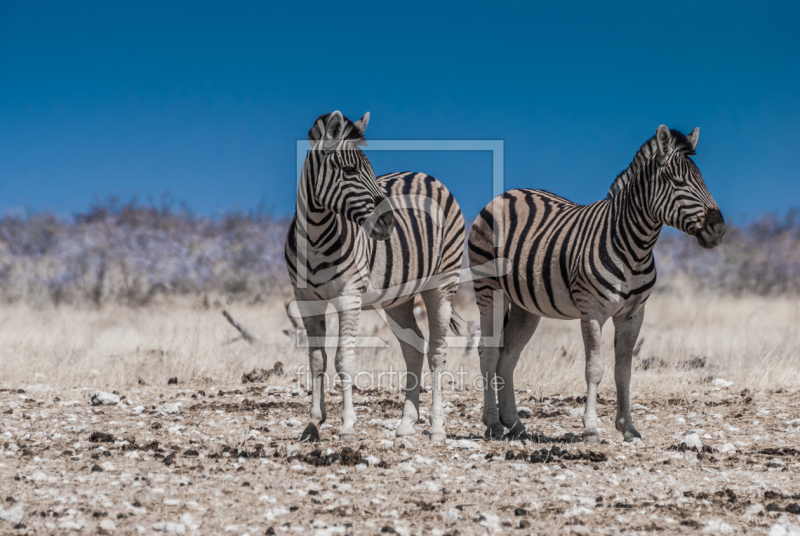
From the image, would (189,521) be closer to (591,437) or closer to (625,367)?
(591,437)

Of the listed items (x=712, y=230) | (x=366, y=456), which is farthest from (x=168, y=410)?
(x=712, y=230)

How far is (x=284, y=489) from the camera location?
15.6 feet

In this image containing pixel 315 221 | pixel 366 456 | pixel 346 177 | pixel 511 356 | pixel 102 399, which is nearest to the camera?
pixel 366 456

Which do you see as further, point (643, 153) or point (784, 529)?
point (643, 153)

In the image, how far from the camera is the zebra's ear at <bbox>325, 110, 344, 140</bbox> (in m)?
5.91

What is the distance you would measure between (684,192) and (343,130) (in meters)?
3.09

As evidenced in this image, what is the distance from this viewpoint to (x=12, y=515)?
404cm

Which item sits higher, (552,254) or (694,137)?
(694,137)

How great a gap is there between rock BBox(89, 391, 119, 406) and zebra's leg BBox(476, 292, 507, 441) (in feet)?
14.1

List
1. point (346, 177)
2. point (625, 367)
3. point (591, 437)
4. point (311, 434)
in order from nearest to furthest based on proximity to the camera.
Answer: point (346, 177)
point (311, 434)
point (591, 437)
point (625, 367)

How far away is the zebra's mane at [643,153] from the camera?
6.45 metres

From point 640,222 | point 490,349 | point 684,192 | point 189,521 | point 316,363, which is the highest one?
point 684,192

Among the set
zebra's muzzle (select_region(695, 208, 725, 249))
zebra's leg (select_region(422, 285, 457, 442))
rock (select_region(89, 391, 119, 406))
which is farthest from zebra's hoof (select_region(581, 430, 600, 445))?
rock (select_region(89, 391, 119, 406))

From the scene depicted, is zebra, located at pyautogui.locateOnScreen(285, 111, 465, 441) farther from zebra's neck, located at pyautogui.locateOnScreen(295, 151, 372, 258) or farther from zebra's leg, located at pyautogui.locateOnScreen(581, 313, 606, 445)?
zebra's leg, located at pyautogui.locateOnScreen(581, 313, 606, 445)
